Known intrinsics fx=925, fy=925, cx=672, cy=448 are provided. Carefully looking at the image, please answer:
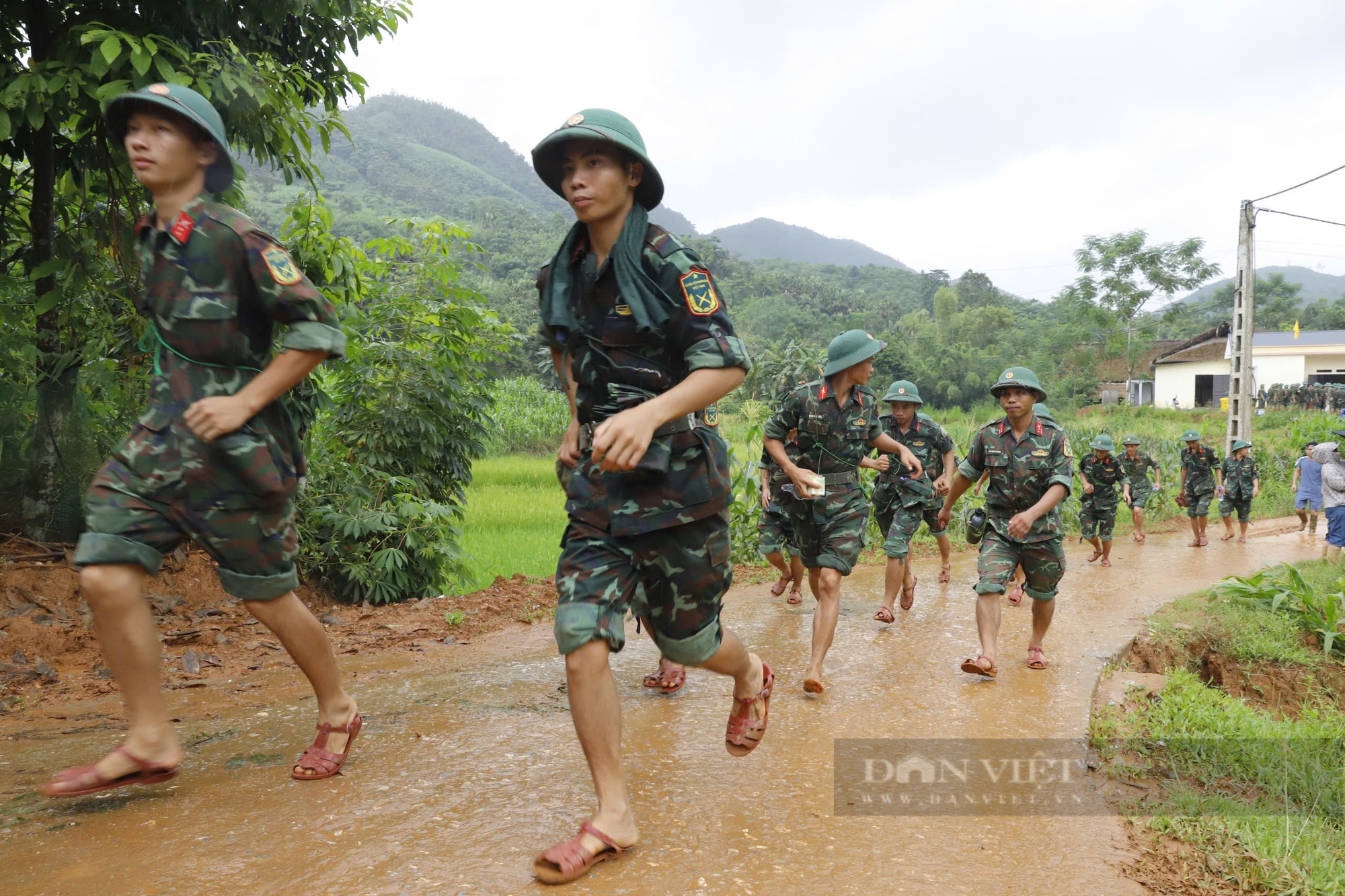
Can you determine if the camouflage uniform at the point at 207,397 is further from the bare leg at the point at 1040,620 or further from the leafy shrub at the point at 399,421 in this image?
the bare leg at the point at 1040,620

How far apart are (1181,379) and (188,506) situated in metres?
51.8

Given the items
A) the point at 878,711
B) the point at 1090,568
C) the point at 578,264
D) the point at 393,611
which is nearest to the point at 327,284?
the point at 393,611

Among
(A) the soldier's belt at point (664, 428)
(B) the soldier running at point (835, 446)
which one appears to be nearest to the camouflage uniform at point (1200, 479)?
(B) the soldier running at point (835, 446)

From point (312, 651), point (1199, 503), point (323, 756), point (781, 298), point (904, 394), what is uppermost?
point (781, 298)

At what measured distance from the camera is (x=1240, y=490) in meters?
13.4

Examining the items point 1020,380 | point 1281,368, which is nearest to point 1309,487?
point 1020,380

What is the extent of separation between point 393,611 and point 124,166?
3187 mm

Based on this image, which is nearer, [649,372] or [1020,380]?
[649,372]

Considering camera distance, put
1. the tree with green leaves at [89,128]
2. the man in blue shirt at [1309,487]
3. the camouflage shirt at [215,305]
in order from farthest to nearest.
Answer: the man in blue shirt at [1309,487]
the tree with green leaves at [89,128]
the camouflage shirt at [215,305]

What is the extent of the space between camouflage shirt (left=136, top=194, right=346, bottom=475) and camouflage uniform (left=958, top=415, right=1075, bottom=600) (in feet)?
13.1

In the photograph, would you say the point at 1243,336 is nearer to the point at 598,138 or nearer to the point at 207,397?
the point at 598,138

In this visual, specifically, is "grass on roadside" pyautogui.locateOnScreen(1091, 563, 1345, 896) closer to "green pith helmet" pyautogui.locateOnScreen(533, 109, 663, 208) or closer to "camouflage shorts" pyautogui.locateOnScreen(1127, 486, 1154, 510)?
"green pith helmet" pyautogui.locateOnScreen(533, 109, 663, 208)

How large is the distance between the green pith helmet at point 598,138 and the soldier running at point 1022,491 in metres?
3.20

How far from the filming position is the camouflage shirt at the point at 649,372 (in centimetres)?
271
